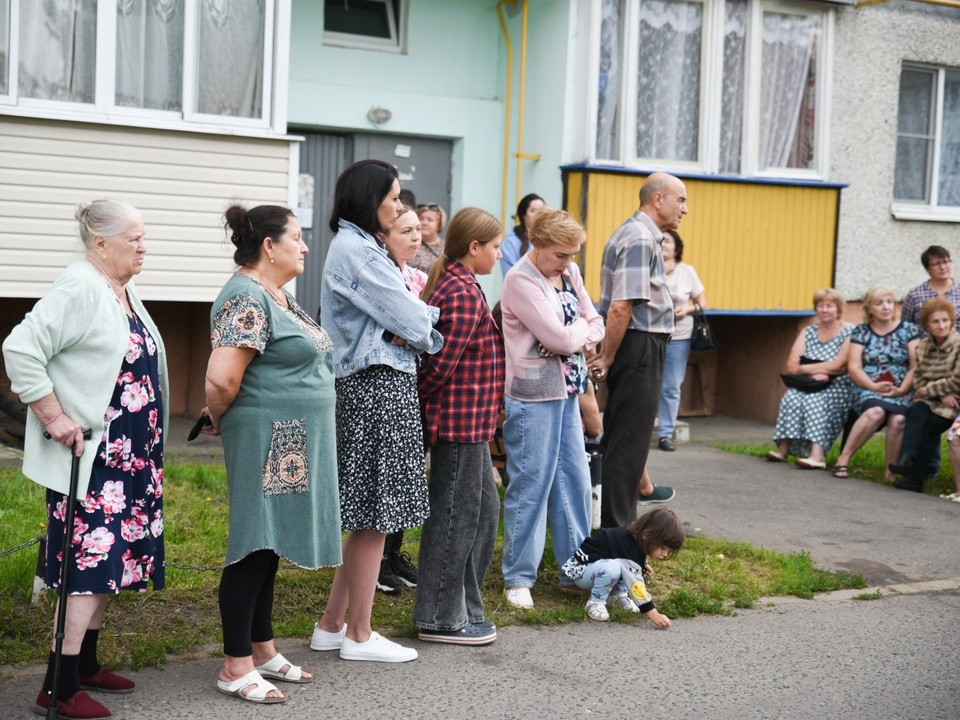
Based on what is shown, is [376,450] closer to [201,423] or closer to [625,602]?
[201,423]

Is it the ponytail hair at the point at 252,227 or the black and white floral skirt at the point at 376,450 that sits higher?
the ponytail hair at the point at 252,227

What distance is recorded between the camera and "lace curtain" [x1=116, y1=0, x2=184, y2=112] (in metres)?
9.98

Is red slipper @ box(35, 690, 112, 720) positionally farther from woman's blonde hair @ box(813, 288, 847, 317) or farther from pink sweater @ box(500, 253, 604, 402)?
woman's blonde hair @ box(813, 288, 847, 317)

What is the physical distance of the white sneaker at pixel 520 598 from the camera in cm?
596

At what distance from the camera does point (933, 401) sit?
32.0ft

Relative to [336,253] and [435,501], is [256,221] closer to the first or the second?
[336,253]

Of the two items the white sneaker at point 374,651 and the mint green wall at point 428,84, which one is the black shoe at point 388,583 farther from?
the mint green wall at point 428,84

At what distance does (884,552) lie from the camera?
7508 mm

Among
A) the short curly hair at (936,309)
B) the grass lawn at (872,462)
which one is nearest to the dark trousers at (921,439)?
the grass lawn at (872,462)

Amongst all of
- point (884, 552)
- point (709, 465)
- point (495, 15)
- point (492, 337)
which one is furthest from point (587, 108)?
point (492, 337)

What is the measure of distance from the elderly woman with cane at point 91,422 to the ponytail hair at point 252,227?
342 mm

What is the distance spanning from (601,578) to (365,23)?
7.73 m

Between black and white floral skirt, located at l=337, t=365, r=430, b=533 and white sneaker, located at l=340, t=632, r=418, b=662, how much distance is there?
0.49 m

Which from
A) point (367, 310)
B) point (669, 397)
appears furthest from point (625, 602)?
point (669, 397)
